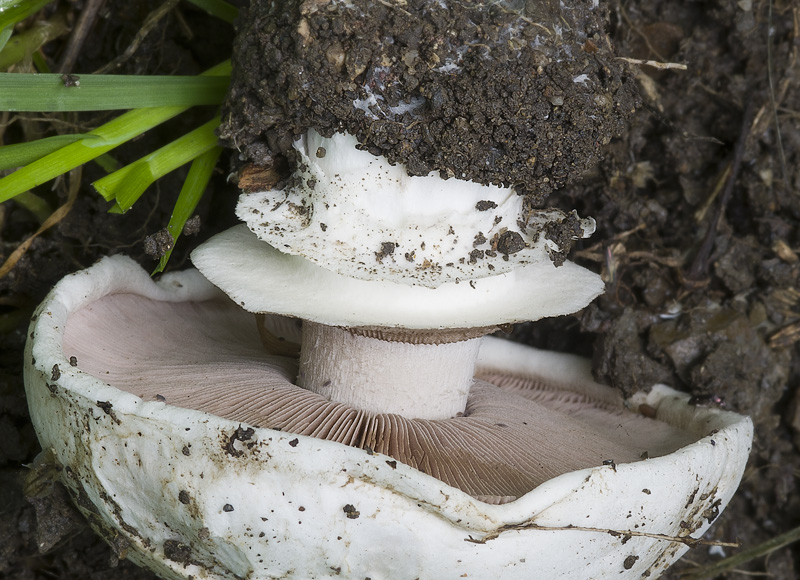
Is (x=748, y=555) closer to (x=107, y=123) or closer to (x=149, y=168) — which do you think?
(x=149, y=168)

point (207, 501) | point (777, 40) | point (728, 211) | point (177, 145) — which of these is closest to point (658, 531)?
point (207, 501)

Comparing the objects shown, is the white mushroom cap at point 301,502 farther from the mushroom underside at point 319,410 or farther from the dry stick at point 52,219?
the dry stick at point 52,219

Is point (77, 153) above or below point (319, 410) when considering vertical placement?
above

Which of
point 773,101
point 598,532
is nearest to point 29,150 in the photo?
point 598,532

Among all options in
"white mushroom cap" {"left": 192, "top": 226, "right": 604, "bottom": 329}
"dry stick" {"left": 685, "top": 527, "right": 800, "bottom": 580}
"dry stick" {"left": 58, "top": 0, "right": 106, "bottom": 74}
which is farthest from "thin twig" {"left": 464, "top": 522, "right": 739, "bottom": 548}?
"dry stick" {"left": 58, "top": 0, "right": 106, "bottom": 74}

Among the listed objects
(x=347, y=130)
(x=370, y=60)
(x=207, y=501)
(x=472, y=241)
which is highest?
(x=370, y=60)

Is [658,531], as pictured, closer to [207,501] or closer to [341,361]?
[341,361]
